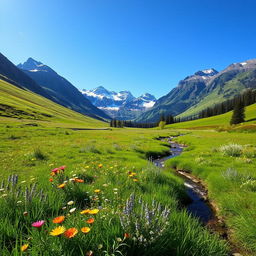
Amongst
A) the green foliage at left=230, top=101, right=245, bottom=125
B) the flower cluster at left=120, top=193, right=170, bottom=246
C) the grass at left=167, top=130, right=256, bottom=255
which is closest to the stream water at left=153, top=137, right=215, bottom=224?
the grass at left=167, top=130, right=256, bottom=255

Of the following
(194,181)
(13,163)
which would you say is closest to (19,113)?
(13,163)

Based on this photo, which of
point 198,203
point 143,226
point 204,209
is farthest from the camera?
point 198,203

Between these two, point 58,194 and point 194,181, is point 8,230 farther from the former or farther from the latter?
point 194,181

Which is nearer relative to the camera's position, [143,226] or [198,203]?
[143,226]

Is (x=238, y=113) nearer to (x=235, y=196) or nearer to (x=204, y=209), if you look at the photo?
(x=235, y=196)

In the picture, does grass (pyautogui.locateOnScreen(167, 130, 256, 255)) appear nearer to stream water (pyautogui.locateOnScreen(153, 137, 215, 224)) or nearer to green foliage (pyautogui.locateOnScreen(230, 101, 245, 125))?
stream water (pyautogui.locateOnScreen(153, 137, 215, 224))

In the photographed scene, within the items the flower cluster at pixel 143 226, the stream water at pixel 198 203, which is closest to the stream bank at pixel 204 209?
the stream water at pixel 198 203

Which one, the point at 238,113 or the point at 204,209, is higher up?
the point at 238,113

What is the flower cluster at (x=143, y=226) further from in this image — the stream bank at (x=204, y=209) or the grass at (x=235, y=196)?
the grass at (x=235, y=196)

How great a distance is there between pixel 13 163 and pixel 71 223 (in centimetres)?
1238

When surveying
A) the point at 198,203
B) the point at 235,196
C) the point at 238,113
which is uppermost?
the point at 238,113

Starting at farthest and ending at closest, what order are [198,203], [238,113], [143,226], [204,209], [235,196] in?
[238,113] < [198,203] < [204,209] < [235,196] < [143,226]

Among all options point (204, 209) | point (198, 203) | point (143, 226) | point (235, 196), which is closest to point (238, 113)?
point (198, 203)

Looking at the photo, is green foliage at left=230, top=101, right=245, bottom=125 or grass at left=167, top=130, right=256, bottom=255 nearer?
grass at left=167, top=130, right=256, bottom=255
